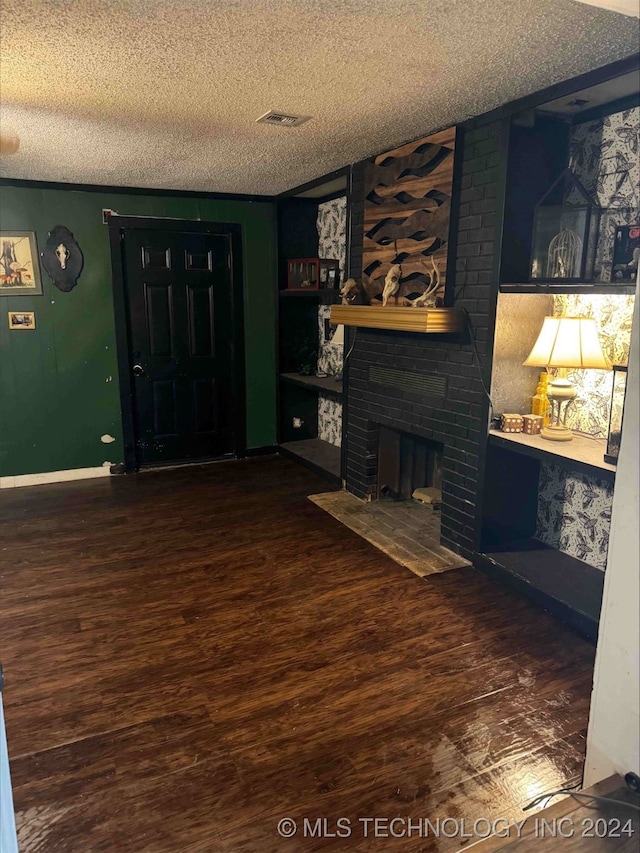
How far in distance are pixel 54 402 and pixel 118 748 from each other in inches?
129

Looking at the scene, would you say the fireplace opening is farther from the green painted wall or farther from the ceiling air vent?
the green painted wall

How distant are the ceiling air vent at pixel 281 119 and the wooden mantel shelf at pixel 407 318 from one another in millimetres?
1072

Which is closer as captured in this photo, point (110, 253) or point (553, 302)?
point (553, 302)

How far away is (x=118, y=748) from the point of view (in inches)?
73.6

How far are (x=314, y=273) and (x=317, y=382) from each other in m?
0.92

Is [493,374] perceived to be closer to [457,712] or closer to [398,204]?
[398,204]

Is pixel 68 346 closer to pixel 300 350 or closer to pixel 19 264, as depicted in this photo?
pixel 19 264

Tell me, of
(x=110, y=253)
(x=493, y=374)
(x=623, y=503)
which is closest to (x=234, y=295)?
(x=110, y=253)

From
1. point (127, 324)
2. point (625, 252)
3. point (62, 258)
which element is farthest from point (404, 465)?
point (62, 258)

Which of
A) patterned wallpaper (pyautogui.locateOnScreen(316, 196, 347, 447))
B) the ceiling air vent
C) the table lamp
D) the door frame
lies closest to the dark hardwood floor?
the table lamp

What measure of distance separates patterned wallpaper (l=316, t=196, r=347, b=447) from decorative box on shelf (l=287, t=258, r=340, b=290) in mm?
77

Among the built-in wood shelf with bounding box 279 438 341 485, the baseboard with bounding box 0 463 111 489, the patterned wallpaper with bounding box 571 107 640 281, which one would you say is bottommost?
the baseboard with bounding box 0 463 111 489

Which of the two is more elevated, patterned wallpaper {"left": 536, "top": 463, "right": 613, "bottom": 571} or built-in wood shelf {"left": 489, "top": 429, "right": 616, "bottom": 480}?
built-in wood shelf {"left": 489, "top": 429, "right": 616, "bottom": 480}

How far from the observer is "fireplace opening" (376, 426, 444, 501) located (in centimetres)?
404
